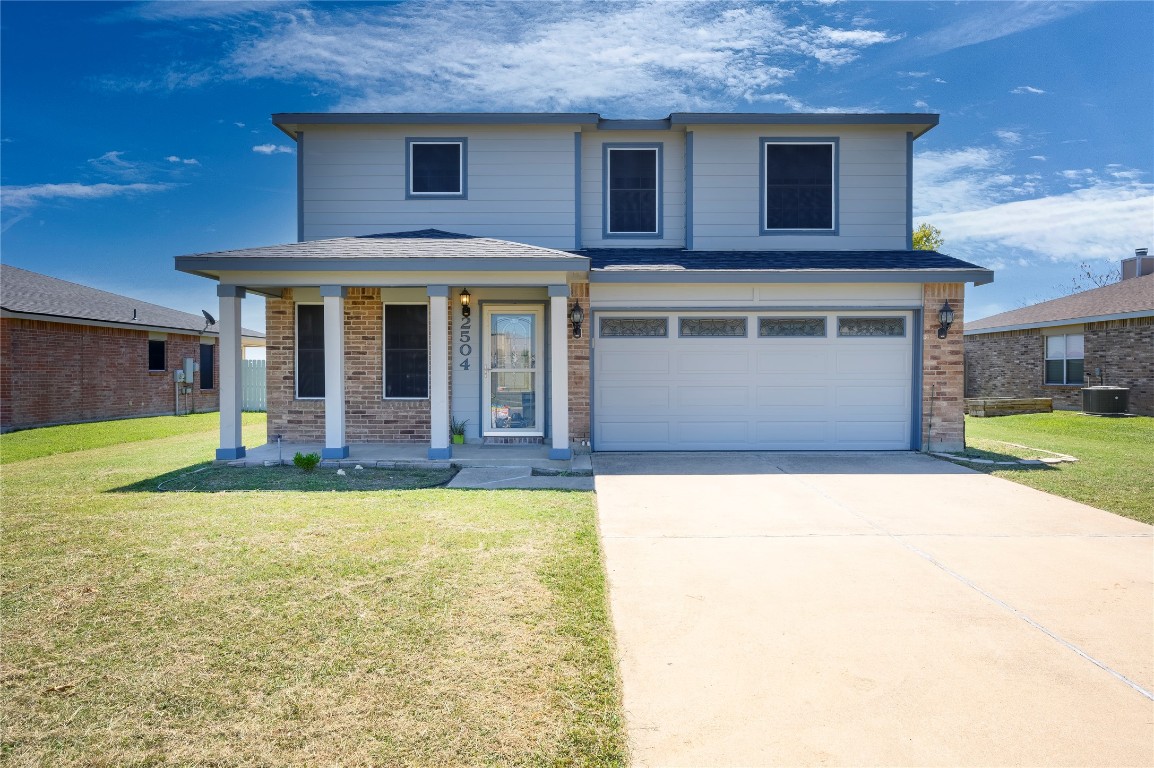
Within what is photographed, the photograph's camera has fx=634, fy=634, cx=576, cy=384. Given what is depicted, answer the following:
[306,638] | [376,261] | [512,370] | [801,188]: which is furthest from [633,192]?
[306,638]

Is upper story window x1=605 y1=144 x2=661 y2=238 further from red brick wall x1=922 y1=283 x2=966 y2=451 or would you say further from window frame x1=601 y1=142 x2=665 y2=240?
red brick wall x1=922 y1=283 x2=966 y2=451

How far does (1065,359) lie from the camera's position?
18844mm

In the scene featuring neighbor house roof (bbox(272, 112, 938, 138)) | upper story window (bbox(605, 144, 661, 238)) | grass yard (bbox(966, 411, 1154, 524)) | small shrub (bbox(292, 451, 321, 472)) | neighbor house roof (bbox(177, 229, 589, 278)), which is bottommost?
grass yard (bbox(966, 411, 1154, 524))

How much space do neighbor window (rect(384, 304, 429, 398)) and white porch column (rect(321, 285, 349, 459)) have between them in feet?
5.38

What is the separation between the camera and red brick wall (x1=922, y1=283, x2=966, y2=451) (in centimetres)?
1009

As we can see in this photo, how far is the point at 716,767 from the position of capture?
244cm

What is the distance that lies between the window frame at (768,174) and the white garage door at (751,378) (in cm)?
201

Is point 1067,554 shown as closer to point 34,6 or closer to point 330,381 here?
point 330,381

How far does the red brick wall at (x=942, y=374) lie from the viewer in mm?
10094

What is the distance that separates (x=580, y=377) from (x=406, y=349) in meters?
3.03

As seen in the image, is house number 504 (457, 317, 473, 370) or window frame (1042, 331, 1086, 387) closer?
house number 504 (457, 317, 473, 370)

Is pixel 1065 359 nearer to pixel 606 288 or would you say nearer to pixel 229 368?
pixel 606 288

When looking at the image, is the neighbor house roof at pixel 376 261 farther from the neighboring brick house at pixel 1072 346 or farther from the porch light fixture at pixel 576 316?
the neighboring brick house at pixel 1072 346

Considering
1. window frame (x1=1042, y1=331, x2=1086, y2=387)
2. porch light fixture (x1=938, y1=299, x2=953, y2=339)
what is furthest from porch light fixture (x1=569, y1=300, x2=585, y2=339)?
window frame (x1=1042, y1=331, x2=1086, y2=387)
